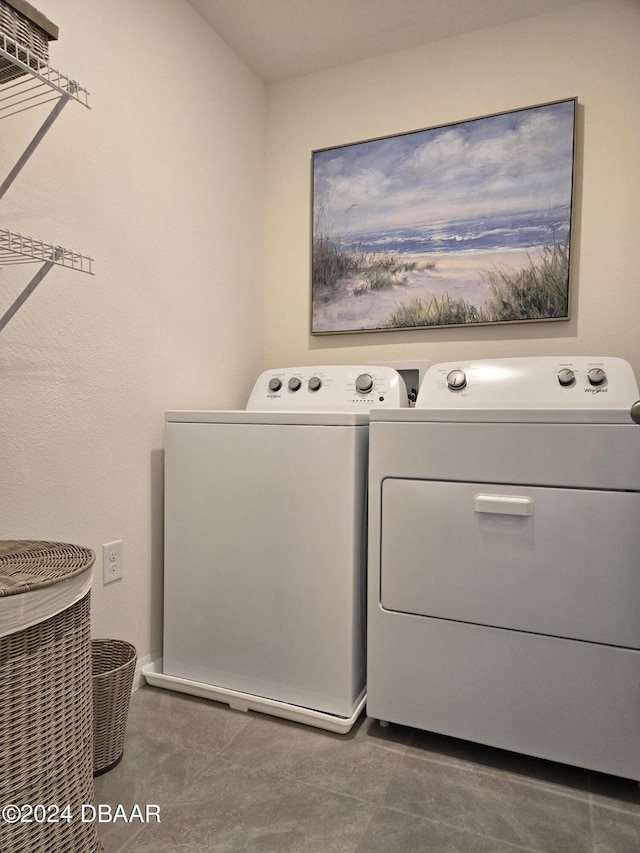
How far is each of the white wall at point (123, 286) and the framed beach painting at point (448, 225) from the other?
376mm

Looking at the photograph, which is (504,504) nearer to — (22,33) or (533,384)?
(533,384)

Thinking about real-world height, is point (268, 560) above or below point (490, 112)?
below

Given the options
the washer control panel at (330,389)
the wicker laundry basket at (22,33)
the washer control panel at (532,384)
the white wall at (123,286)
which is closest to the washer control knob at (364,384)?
the washer control panel at (330,389)

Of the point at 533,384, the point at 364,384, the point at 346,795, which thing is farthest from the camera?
the point at 364,384

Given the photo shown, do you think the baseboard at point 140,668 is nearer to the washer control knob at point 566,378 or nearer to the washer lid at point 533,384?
the washer lid at point 533,384

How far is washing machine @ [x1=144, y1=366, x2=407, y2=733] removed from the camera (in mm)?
1417

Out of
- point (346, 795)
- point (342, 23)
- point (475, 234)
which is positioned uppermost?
point (342, 23)

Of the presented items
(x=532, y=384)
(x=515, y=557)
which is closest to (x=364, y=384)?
(x=532, y=384)

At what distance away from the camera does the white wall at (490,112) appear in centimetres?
174

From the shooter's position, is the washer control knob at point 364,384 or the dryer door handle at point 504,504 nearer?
the dryer door handle at point 504,504

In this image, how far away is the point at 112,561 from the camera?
1.53 meters

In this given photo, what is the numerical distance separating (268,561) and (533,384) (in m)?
0.93

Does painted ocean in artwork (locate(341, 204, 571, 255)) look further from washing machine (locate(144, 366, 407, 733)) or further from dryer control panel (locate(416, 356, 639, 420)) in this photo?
washing machine (locate(144, 366, 407, 733))

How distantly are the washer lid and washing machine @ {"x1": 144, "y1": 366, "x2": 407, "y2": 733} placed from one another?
13.7 inches
